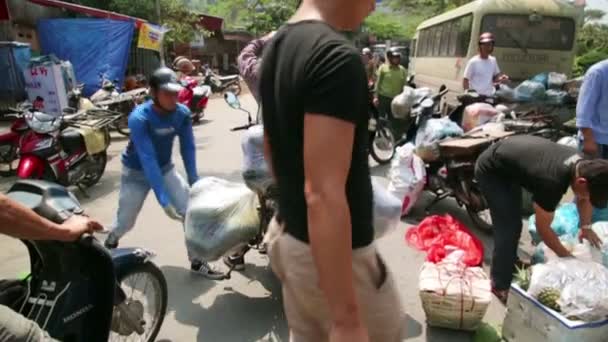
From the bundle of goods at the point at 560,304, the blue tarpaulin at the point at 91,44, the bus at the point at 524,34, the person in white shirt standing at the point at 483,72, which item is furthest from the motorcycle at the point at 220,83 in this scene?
the bundle of goods at the point at 560,304

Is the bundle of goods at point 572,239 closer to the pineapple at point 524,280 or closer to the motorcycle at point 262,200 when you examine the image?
the pineapple at point 524,280

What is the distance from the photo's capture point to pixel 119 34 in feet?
42.0

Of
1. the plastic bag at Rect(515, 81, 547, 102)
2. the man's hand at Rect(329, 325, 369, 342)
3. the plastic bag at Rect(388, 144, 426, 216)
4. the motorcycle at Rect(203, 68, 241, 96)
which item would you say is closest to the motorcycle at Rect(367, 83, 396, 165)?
the plastic bag at Rect(515, 81, 547, 102)

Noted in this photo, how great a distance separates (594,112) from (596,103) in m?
0.08

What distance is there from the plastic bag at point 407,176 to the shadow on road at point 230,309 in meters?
1.73

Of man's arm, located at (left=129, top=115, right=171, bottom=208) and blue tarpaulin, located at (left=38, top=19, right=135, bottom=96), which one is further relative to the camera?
blue tarpaulin, located at (left=38, top=19, right=135, bottom=96)

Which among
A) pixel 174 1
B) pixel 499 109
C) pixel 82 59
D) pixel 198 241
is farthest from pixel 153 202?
pixel 174 1

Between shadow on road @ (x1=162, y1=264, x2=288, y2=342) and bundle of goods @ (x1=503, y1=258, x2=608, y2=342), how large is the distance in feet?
4.46

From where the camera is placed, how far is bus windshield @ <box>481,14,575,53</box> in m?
7.90

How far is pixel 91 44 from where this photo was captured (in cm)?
1268

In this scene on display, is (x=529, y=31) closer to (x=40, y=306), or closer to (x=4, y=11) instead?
(x=40, y=306)

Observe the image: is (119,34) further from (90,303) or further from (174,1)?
(90,303)

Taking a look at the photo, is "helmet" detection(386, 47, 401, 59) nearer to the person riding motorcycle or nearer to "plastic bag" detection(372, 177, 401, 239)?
"plastic bag" detection(372, 177, 401, 239)

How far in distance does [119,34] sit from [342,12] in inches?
515
